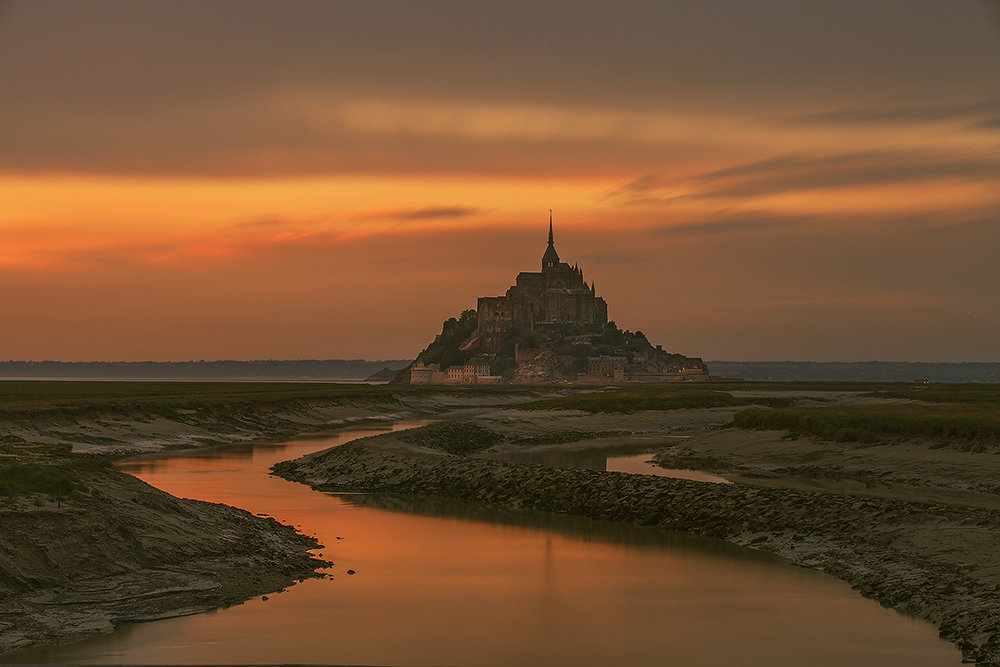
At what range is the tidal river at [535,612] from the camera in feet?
35.3

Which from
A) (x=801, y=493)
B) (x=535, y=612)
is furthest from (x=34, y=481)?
(x=801, y=493)

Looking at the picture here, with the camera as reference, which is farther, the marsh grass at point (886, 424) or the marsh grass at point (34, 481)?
the marsh grass at point (886, 424)

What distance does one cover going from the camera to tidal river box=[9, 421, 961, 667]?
424 inches

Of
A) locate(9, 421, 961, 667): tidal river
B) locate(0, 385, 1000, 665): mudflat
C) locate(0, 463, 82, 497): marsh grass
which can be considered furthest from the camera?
locate(0, 463, 82, 497): marsh grass

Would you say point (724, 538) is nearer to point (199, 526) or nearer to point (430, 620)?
point (430, 620)

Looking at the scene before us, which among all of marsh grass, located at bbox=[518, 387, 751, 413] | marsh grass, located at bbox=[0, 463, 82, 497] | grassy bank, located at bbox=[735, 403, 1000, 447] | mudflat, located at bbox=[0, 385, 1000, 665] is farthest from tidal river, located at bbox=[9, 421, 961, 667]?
marsh grass, located at bbox=[518, 387, 751, 413]

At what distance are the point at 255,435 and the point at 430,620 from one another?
3628 cm

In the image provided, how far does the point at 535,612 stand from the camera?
513 inches

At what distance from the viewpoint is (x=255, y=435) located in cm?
4694

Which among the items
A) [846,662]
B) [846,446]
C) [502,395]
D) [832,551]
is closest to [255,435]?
[846,446]

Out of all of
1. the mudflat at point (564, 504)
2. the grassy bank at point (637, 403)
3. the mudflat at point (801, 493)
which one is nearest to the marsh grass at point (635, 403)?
the grassy bank at point (637, 403)

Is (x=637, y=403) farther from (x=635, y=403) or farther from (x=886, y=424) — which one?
(x=886, y=424)

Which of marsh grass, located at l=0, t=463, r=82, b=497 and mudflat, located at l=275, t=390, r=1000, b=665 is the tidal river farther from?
marsh grass, located at l=0, t=463, r=82, b=497

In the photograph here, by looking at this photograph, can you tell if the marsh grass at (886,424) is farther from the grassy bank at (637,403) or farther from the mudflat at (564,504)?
the grassy bank at (637,403)
